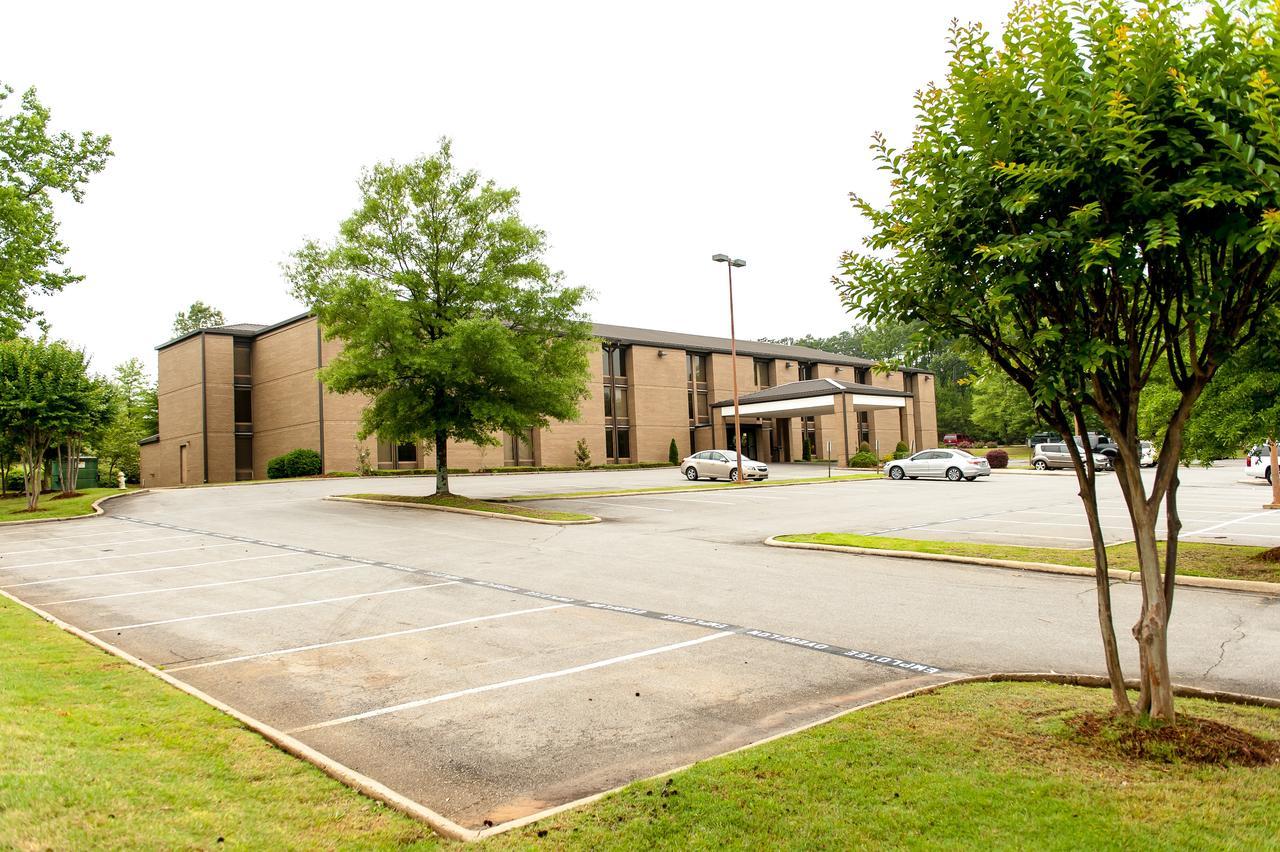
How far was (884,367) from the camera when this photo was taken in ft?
21.5

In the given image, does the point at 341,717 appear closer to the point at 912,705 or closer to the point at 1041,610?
the point at 912,705

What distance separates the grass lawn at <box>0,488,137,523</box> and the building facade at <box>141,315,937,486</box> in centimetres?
1226

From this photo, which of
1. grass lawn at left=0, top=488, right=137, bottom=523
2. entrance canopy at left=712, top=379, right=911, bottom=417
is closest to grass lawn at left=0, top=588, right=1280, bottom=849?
grass lawn at left=0, top=488, right=137, bottom=523

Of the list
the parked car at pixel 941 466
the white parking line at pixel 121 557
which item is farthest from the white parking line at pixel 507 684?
the parked car at pixel 941 466

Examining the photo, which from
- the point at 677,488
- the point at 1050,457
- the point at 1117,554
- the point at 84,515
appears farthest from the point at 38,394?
the point at 1050,457

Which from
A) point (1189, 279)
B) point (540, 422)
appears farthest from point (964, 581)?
point (540, 422)

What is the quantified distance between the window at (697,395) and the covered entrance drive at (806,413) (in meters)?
1.48

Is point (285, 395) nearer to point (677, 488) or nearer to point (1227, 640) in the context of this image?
point (677, 488)

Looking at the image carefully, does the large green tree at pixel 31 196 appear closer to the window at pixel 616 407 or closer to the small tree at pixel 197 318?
the window at pixel 616 407

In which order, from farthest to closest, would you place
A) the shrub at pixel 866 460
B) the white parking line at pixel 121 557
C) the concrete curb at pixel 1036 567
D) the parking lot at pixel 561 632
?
the shrub at pixel 866 460 < the white parking line at pixel 121 557 < the concrete curb at pixel 1036 567 < the parking lot at pixel 561 632

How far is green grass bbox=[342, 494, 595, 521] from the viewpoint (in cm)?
2139

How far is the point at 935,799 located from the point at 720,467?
36109mm

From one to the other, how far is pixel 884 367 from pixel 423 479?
3559cm

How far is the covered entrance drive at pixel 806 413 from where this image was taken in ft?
164
